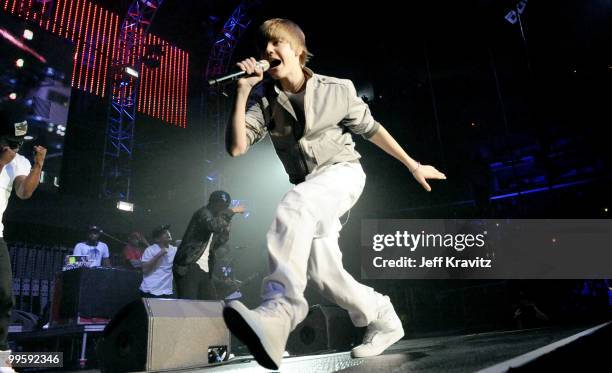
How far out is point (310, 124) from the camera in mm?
1918

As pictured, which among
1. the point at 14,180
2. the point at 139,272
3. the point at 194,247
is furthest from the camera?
the point at 139,272

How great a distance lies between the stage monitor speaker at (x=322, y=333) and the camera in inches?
146

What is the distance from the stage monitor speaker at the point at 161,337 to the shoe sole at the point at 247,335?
4.01 feet

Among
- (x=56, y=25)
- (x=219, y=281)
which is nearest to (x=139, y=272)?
(x=219, y=281)

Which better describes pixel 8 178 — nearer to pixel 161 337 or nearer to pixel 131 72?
pixel 161 337

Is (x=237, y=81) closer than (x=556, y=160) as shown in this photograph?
Yes

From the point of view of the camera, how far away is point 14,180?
286 cm

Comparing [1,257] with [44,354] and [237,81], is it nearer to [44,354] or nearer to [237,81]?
[237,81]

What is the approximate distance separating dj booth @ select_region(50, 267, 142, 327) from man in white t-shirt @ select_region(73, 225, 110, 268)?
147 centimetres

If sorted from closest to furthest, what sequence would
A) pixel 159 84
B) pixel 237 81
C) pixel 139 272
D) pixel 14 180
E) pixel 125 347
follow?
pixel 237 81
pixel 125 347
pixel 14 180
pixel 139 272
pixel 159 84

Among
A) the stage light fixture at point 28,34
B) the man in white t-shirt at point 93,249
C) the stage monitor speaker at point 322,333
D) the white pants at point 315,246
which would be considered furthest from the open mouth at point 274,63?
the stage light fixture at point 28,34

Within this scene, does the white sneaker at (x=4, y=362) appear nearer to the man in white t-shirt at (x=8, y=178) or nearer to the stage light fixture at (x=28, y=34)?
the man in white t-shirt at (x=8, y=178)

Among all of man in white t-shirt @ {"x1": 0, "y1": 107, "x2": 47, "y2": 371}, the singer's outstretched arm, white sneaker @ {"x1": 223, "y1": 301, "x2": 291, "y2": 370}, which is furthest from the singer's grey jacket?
man in white t-shirt @ {"x1": 0, "y1": 107, "x2": 47, "y2": 371}

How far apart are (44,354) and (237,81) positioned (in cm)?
489
